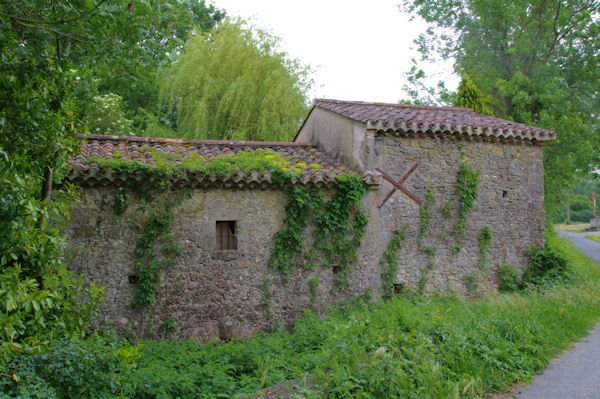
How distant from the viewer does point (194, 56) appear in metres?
16.1

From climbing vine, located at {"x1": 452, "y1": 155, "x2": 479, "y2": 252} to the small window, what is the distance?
491cm

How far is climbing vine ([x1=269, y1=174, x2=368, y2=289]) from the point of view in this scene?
8250 millimetres

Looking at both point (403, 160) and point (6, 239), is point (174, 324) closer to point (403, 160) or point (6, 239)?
point (6, 239)

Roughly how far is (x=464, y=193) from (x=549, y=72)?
10916 mm

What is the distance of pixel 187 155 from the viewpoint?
8.49m

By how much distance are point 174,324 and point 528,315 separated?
6013 mm

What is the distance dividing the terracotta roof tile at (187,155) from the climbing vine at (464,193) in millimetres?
2310

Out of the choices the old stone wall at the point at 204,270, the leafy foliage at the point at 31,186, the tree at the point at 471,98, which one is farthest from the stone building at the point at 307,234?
the tree at the point at 471,98

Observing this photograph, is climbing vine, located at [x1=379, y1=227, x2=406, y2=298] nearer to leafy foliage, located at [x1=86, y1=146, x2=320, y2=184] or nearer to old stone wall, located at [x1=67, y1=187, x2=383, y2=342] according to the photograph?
old stone wall, located at [x1=67, y1=187, x2=383, y2=342]

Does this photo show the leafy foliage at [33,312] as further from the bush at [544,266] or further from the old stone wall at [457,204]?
the bush at [544,266]

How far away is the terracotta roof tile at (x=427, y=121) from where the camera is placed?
9094 millimetres

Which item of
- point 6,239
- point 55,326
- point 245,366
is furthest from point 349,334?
point 6,239

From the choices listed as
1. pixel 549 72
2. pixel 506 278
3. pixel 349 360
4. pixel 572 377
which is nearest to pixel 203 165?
pixel 349 360

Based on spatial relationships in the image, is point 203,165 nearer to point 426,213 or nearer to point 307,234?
point 307,234
